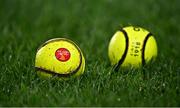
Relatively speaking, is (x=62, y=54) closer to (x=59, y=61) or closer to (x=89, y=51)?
(x=59, y=61)

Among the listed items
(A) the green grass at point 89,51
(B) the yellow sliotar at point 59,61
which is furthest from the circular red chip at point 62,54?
(A) the green grass at point 89,51

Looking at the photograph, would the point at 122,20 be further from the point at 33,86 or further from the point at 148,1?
the point at 33,86

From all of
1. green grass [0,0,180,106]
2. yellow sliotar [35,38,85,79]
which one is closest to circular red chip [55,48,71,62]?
yellow sliotar [35,38,85,79]

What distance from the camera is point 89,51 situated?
6.71 metres

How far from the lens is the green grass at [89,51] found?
4.61 m

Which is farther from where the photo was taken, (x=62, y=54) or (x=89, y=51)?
(x=89, y=51)

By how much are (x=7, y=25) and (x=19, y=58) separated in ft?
7.32

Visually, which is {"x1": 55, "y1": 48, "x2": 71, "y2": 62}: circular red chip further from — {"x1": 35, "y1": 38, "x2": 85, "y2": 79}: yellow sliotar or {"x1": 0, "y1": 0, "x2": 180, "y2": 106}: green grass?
{"x1": 0, "y1": 0, "x2": 180, "y2": 106}: green grass

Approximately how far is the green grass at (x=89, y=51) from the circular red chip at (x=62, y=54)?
0.82 feet

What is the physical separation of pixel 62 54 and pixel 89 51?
1741 millimetres

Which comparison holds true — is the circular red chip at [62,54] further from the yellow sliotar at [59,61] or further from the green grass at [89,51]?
the green grass at [89,51]

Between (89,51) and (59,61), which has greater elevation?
(89,51)

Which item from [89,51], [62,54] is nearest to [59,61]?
[62,54]

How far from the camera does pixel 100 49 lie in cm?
691
